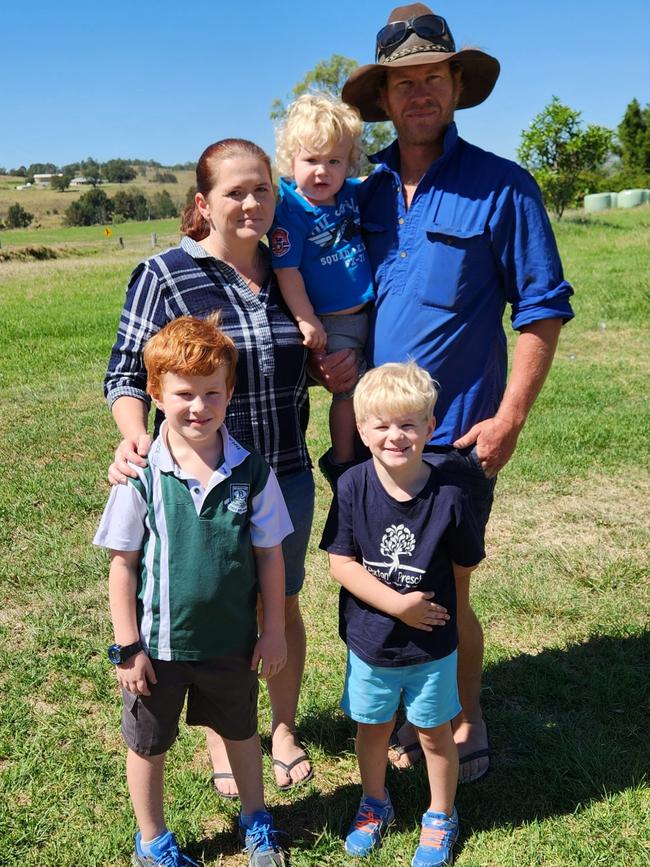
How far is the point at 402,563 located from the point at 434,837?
92cm

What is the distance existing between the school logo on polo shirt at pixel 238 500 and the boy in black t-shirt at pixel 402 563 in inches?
12.5

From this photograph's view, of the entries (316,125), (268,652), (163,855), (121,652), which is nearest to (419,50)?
(316,125)

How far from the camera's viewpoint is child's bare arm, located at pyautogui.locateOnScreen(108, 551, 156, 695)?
95.1 inches

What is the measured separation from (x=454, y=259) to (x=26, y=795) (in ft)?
7.85

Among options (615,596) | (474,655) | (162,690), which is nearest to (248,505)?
(162,690)

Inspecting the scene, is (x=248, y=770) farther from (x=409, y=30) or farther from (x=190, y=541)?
(x=409, y=30)

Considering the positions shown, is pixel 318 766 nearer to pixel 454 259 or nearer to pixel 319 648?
pixel 319 648

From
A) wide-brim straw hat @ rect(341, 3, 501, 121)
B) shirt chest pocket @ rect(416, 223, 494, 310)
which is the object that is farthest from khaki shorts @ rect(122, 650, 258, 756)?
wide-brim straw hat @ rect(341, 3, 501, 121)

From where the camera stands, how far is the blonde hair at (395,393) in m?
2.42

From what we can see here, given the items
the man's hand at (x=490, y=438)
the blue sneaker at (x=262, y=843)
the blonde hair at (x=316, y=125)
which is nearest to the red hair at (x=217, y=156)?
the blonde hair at (x=316, y=125)

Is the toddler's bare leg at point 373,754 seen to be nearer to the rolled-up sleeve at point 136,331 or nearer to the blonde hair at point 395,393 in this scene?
the blonde hair at point 395,393

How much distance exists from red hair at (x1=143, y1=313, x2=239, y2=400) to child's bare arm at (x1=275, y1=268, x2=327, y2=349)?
376mm

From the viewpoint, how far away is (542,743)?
3271mm

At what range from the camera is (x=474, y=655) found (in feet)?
10.4
